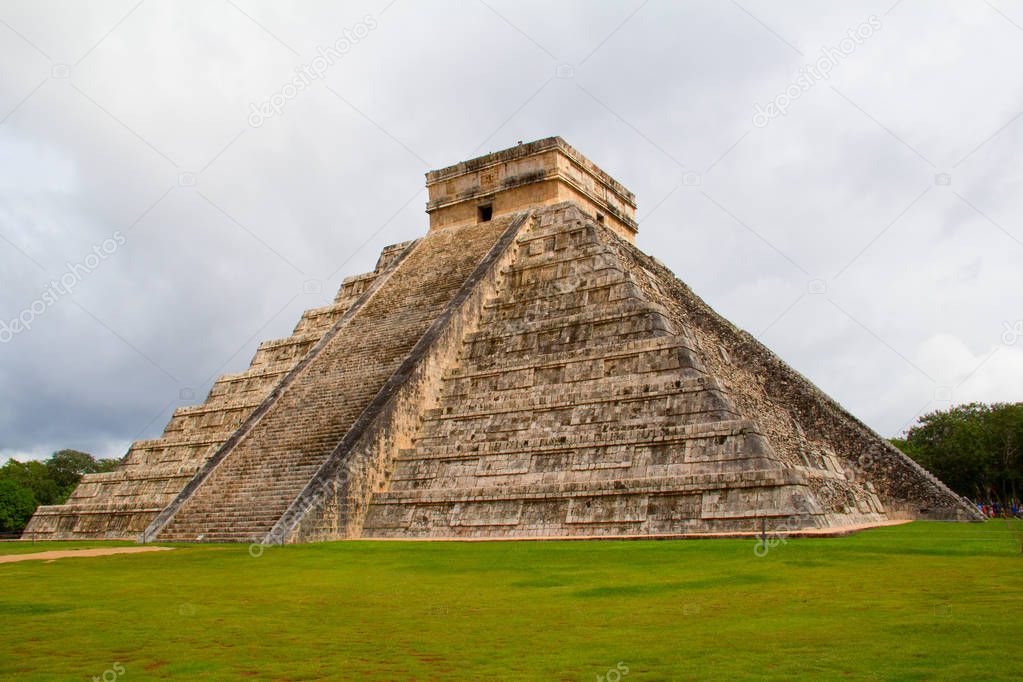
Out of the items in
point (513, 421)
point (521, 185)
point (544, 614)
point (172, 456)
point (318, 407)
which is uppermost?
point (521, 185)

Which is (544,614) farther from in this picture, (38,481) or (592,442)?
(38,481)

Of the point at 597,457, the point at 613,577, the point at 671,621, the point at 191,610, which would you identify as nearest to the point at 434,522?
the point at 597,457

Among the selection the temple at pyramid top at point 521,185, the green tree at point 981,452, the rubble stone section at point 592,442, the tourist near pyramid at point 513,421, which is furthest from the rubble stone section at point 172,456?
the green tree at point 981,452

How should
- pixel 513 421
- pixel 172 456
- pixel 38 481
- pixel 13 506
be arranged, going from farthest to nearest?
pixel 38 481 → pixel 13 506 → pixel 172 456 → pixel 513 421

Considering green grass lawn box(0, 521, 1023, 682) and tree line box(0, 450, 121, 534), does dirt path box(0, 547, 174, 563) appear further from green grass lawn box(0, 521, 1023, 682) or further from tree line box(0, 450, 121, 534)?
tree line box(0, 450, 121, 534)

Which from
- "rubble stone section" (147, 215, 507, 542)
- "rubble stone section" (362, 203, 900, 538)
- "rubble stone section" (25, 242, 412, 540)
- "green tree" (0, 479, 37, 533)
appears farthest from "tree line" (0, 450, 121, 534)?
"rubble stone section" (362, 203, 900, 538)

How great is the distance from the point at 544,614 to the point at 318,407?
37.8 ft

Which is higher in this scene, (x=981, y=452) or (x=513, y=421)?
(x=981, y=452)

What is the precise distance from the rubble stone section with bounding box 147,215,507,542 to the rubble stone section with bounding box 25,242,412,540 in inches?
59.0

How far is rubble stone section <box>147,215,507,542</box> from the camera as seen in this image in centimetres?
1536

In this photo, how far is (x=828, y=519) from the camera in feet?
41.0

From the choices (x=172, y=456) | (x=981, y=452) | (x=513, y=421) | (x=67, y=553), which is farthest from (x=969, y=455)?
(x=67, y=553)

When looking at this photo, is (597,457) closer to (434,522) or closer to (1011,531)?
(434,522)

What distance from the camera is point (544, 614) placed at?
272 inches
